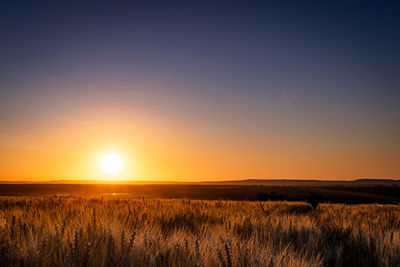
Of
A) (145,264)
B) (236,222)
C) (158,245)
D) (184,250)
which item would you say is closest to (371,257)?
(236,222)

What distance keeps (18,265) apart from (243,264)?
1.10 meters

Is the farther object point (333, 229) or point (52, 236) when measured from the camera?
point (333, 229)

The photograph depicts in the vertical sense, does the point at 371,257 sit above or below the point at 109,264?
below

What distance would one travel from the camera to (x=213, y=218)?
372 centimetres

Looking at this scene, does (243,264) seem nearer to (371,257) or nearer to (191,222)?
(371,257)

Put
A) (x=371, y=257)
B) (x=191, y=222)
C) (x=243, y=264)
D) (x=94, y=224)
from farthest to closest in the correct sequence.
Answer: (x=191, y=222) → (x=94, y=224) → (x=371, y=257) → (x=243, y=264)

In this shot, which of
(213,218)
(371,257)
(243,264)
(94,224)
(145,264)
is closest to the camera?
(243,264)

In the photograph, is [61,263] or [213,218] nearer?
[61,263]

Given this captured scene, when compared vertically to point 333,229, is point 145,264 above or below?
above

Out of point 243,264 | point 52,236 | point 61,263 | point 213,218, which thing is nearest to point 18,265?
point 61,263

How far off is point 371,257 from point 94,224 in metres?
2.36

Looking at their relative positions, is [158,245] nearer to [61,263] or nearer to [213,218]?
[61,263]

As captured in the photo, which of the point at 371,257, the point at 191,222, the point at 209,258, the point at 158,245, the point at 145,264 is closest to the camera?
the point at 145,264

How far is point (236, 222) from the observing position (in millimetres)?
3141
